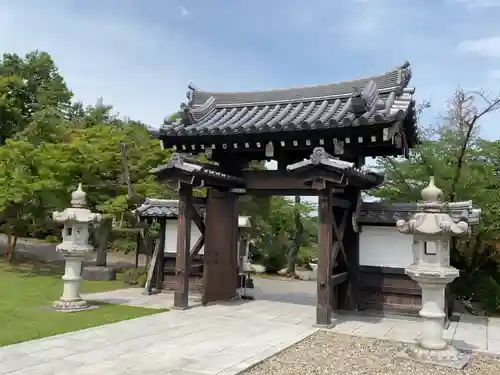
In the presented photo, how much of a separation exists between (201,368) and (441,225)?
11.7ft

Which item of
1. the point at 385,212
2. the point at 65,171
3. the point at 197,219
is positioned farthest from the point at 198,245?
the point at 65,171

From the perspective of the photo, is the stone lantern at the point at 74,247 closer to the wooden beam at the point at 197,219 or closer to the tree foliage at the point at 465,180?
the wooden beam at the point at 197,219

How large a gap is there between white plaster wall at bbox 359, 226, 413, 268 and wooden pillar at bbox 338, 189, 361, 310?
126 mm

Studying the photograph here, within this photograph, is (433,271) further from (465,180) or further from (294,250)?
(294,250)

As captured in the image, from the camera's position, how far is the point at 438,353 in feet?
19.4

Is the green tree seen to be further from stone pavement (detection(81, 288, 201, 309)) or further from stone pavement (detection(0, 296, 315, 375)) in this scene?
stone pavement (detection(0, 296, 315, 375))

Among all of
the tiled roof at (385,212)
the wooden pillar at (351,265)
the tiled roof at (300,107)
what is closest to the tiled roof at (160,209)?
the tiled roof at (300,107)

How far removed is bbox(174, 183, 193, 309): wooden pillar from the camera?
8.93m

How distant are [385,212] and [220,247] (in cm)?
360

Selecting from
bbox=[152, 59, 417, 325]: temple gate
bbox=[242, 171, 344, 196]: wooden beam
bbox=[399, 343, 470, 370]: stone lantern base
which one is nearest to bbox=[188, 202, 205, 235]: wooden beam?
bbox=[152, 59, 417, 325]: temple gate

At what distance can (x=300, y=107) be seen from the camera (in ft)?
33.3

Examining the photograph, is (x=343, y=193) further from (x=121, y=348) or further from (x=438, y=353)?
(x=121, y=348)

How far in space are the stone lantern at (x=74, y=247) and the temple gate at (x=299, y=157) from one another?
5.35ft

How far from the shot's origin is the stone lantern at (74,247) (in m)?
8.47
